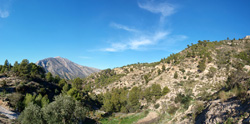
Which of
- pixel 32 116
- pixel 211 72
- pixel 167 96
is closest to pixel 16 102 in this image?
pixel 32 116

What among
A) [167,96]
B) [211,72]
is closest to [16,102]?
[167,96]

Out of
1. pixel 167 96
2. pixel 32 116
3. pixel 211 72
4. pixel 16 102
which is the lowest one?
pixel 167 96

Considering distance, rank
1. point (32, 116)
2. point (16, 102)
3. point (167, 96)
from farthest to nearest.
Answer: point (167, 96)
point (16, 102)
point (32, 116)

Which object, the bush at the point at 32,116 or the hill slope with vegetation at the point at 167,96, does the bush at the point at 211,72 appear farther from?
the bush at the point at 32,116

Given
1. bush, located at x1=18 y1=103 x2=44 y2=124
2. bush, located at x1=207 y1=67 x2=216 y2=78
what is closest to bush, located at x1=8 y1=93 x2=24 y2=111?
bush, located at x1=18 y1=103 x2=44 y2=124

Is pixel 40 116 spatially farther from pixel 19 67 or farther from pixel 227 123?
pixel 19 67

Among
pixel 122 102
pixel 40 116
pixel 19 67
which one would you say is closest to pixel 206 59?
pixel 122 102

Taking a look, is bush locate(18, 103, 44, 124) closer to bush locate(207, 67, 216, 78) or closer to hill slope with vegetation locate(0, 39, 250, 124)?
hill slope with vegetation locate(0, 39, 250, 124)

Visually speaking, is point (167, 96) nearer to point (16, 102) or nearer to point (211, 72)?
point (211, 72)

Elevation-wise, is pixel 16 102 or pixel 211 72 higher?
pixel 211 72

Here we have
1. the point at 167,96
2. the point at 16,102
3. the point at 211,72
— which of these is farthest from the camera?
the point at 211,72

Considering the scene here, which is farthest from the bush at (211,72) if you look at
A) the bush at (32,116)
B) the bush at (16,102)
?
the bush at (16,102)

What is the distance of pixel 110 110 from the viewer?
6162cm

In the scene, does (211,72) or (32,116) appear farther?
(211,72)
